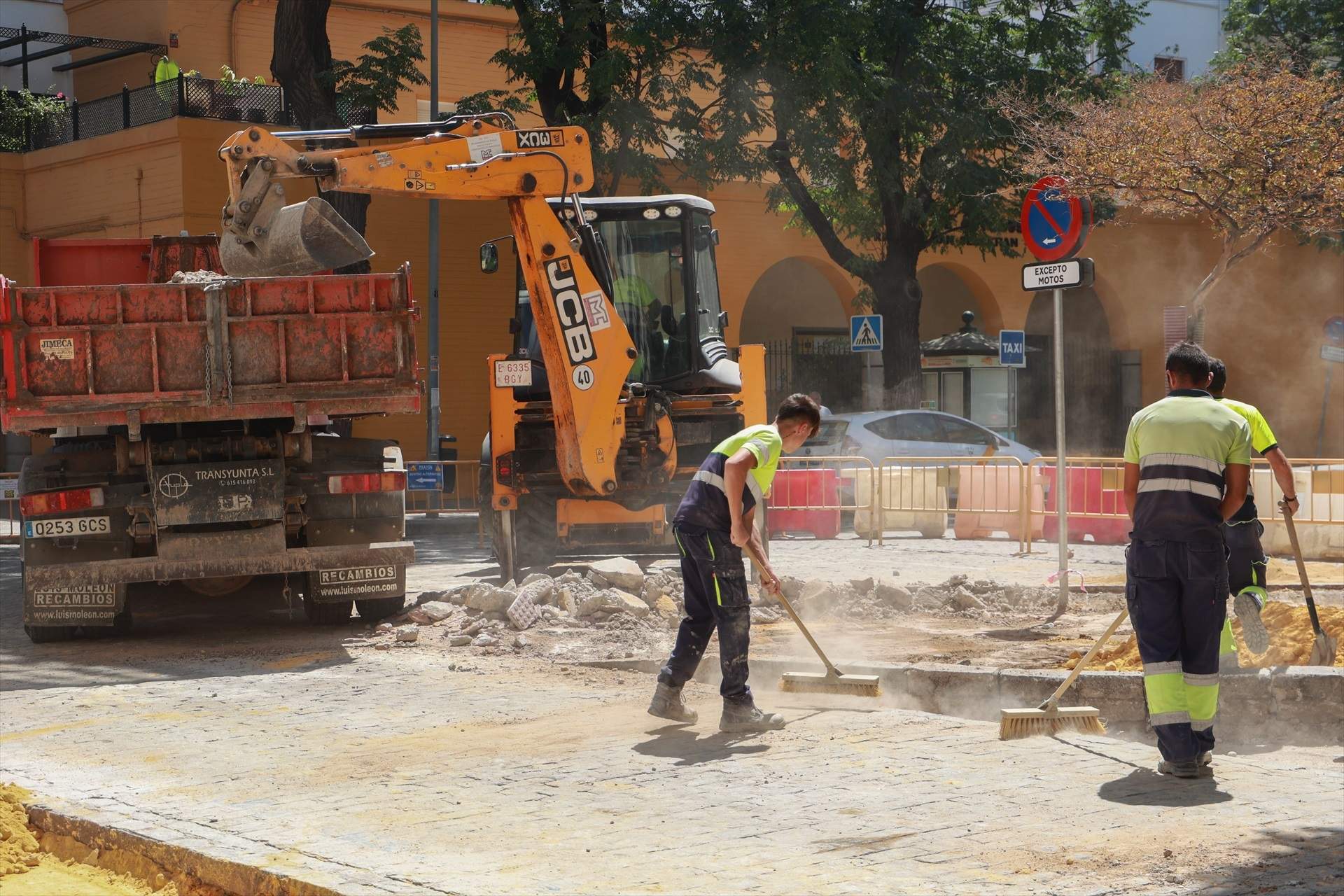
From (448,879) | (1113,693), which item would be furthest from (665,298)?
(448,879)

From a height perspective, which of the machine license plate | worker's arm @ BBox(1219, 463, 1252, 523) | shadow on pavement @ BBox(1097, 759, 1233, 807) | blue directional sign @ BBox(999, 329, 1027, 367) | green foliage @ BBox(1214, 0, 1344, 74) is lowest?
shadow on pavement @ BBox(1097, 759, 1233, 807)

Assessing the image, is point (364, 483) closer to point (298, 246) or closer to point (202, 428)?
point (202, 428)

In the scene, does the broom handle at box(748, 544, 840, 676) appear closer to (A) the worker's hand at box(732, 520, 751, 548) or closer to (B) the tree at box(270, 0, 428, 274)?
(A) the worker's hand at box(732, 520, 751, 548)

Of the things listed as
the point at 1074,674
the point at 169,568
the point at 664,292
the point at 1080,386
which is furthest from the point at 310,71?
the point at 1080,386

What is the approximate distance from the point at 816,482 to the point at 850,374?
42.9ft

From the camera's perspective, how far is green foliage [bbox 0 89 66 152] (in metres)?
28.7

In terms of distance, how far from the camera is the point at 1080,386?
36312mm

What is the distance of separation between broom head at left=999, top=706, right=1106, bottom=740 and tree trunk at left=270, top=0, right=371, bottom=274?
14.8 metres

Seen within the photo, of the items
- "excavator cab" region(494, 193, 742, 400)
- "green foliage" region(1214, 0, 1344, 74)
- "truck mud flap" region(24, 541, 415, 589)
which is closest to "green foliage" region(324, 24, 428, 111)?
"excavator cab" region(494, 193, 742, 400)

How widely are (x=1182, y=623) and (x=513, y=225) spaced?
6805mm

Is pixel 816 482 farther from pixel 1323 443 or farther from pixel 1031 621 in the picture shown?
pixel 1323 443

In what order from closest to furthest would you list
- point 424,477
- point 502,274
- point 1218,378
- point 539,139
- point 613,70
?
point 1218,378 → point 539,139 → point 613,70 → point 424,477 → point 502,274

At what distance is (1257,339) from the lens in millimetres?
36312

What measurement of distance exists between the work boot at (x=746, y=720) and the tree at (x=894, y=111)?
15.7m
